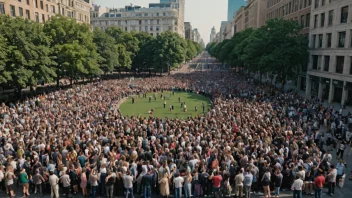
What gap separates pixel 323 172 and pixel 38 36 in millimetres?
37495

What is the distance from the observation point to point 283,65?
4044 cm

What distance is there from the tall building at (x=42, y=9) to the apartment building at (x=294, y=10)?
50.0 metres

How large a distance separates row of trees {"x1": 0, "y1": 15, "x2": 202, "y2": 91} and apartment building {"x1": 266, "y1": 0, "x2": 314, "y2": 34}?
2595 cm

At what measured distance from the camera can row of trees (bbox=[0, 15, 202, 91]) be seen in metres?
31.8

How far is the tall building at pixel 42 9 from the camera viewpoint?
44750 mm

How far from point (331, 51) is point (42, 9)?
54.0 m

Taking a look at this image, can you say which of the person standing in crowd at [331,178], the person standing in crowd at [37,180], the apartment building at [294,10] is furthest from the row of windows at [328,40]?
the person standing in crowd at [37,180]

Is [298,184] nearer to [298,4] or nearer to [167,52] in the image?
[298,4]

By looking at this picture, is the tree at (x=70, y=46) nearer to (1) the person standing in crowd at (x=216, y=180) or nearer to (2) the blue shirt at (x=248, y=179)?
(1) the person standing in crowd at (x=216, y=180)

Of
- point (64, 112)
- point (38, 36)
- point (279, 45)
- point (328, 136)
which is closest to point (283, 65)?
point (279, 45)

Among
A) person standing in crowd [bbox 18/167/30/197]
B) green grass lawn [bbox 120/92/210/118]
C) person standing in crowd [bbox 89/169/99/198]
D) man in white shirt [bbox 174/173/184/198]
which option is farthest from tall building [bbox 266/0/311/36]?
person standing in crowd [bbox 18/167/30/197]

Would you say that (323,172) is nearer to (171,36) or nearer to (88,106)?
(88,106)

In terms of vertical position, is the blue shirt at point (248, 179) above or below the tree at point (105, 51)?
below

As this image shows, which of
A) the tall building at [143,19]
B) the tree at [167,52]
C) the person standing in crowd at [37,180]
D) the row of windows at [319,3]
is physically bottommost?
the person standing in crowd at [37,180]
